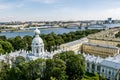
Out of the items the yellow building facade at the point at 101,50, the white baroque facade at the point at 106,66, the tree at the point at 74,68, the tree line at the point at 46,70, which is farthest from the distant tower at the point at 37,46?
the yellow building facade at the point at 101,50

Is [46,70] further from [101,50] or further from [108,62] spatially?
[101,50]

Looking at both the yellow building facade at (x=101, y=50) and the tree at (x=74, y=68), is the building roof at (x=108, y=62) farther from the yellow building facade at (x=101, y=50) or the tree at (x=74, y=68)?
the yellow building facade at (x=101, y=50)

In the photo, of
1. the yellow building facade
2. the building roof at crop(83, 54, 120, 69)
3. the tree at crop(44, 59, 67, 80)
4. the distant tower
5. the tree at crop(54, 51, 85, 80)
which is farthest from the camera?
the yellow building facade

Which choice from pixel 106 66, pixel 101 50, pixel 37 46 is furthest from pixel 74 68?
pixel 101 50

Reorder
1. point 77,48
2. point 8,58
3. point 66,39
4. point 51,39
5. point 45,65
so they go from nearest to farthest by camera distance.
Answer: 1. point 45,65
2. point 8,58
3. point 77,48
4. point 51,39
5. point 66,39

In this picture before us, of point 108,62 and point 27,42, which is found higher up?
point 108,62

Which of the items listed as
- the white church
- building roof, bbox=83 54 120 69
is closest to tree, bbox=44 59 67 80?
the white church

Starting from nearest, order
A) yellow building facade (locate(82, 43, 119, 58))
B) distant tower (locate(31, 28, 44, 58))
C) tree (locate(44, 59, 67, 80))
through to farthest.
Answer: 1. tree (locate(44, 59, 67, 80))
2. distant tower (locate(31, 28, 44, 58))
3. yellow building facade (locate(82, 43, 119, 58))

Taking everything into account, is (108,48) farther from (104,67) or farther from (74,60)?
(74,60)

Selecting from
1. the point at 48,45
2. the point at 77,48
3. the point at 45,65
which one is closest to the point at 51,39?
the point at 48,45

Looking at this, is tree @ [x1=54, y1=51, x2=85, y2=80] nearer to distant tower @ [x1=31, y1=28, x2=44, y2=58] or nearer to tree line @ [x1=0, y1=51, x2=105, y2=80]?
tree line @ [x1=0, y1=51, x2=105, y2=80]

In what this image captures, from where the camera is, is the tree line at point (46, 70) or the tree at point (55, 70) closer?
the tree at point (55, 70)
